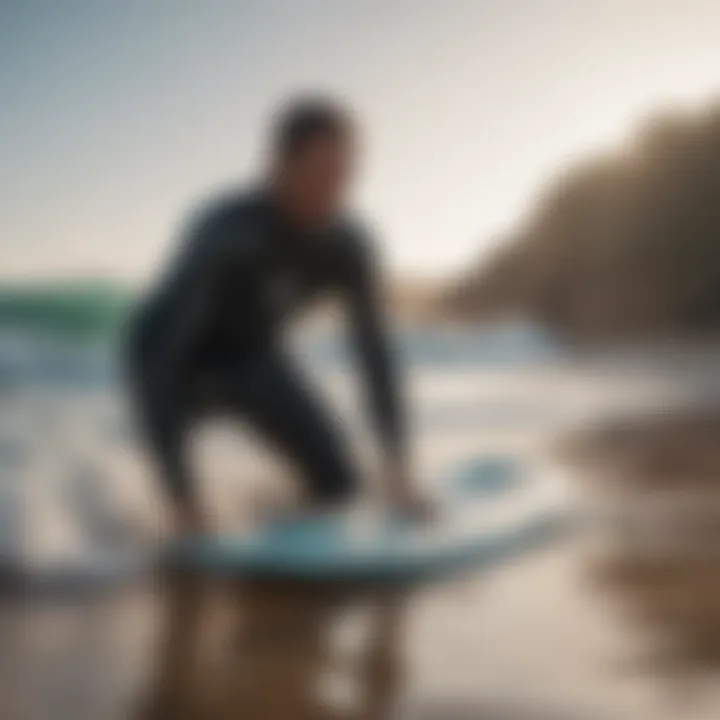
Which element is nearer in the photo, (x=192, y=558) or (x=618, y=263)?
(x=192, y=558)

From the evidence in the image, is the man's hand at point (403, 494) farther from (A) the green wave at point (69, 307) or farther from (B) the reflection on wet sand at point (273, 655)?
(A) the green wave at point (69, 307)

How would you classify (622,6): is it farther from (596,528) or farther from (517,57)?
(596,528)

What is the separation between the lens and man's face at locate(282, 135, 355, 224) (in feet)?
3.26

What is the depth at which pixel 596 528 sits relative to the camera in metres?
1.03

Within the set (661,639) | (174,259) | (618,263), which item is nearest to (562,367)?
(618,263)

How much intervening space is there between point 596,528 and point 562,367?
0.16m

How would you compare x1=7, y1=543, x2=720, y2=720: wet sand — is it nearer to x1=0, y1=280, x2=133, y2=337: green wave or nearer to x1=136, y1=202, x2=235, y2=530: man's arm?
x1=136, y1=202, x2=235, y2=530: man's arm

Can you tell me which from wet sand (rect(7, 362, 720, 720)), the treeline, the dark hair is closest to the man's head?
the dark hair

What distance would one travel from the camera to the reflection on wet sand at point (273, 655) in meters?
0.89

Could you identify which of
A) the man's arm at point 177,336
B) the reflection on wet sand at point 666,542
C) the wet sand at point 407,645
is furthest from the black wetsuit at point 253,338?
the reflection on wet sand at point 666,542

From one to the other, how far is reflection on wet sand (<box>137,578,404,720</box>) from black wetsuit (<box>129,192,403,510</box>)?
0.33 ft

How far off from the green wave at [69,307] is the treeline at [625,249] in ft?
1.09

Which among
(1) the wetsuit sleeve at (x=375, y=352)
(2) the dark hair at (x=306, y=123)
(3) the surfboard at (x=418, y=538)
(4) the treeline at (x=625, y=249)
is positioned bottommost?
(3) the surfboard at (x=418, y=538)

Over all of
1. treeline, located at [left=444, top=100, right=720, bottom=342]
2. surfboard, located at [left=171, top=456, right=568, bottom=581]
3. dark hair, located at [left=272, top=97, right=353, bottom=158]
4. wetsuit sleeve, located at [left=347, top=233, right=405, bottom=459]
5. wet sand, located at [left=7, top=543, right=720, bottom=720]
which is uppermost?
dark hair, located at [left=272, top=97, right=353, bottom=158]
